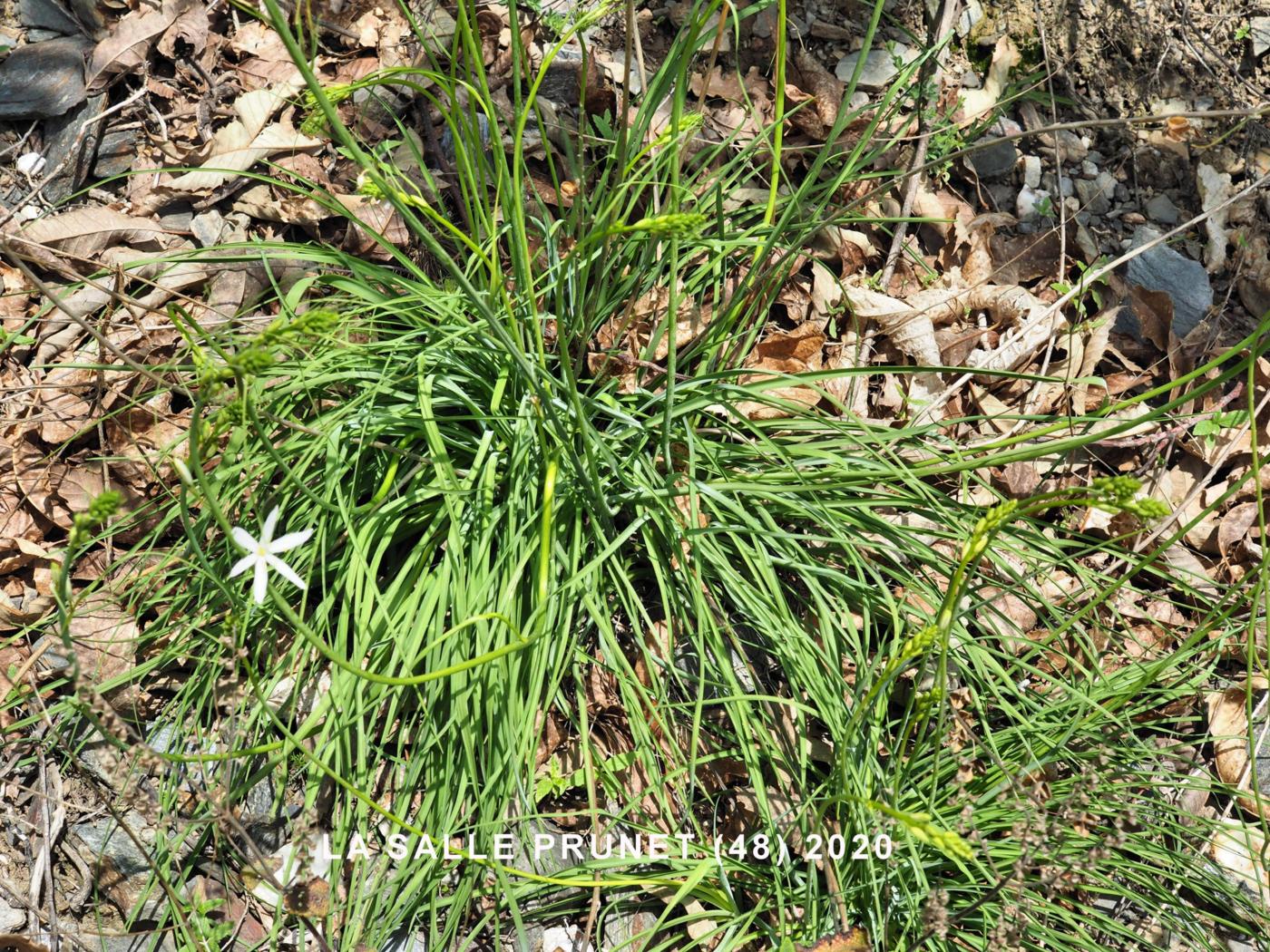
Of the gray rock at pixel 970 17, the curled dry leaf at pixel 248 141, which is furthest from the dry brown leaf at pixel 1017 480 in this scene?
the curled dry leaf at pixel 248 141

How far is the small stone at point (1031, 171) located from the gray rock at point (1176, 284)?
391mm

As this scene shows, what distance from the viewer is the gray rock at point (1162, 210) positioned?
3.12m

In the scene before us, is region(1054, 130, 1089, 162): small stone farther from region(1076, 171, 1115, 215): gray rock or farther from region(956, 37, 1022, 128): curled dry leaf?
region(956, 37, 1022, 128): curled dry leaf

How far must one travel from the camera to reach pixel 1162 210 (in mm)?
3133

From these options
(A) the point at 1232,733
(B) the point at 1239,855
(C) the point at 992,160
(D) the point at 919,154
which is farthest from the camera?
(C) the point at 992,160

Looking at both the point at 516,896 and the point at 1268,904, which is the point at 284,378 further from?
the point at 1268,904

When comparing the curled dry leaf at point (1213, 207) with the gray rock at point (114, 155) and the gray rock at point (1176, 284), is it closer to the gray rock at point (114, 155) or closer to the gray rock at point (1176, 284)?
the gray rock at point (1176, 284)

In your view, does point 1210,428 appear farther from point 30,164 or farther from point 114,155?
point 30,164

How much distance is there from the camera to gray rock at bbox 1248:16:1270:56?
3.18 m

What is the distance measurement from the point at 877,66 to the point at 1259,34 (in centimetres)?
131

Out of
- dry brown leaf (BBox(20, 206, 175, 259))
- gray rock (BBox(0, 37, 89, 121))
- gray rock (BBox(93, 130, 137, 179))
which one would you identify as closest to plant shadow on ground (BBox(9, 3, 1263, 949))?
dry brown leaf (BBox(20, 206, 175, 259))

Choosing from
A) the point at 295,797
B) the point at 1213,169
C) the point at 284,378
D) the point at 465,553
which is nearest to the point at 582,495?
the point at 465,553

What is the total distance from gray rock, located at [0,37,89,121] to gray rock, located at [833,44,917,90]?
240cm

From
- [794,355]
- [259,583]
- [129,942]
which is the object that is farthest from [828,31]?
[129,942]
